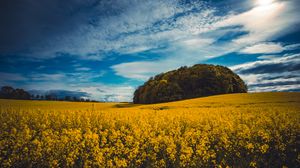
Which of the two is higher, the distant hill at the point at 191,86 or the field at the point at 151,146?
the distant hill at the point at 191,86

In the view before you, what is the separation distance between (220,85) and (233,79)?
264 inches

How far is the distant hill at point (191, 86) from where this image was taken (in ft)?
136

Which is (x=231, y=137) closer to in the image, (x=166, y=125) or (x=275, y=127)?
(x=275, y=127)

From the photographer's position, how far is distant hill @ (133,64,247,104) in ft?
136

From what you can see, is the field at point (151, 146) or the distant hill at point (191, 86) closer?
the field at point (151, 146)

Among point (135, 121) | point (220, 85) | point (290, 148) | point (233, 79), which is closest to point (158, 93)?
point (220, 85)

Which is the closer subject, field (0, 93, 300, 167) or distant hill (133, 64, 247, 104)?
field (0, 93, 300, 167)

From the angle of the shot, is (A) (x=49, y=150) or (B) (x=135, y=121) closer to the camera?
(A) (x=49, y=150)

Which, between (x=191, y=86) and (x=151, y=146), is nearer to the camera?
(x=151, y=146)

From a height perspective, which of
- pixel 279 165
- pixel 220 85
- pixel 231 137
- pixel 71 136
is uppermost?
pixel 220 85

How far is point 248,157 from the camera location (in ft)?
19.9

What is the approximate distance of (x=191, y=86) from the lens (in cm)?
4450

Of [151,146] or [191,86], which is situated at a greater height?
[191,86]

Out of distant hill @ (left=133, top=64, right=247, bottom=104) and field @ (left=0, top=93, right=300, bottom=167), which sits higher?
distant hill @ (left=133, top=64, right=247, bottom=104)
